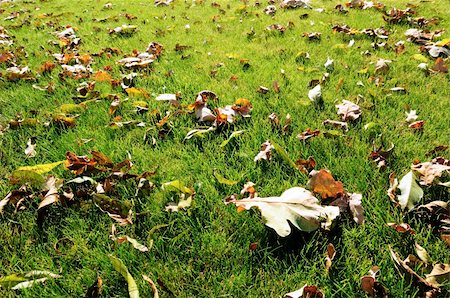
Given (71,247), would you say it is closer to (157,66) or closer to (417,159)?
(417,159)

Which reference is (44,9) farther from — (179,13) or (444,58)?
(444,58)

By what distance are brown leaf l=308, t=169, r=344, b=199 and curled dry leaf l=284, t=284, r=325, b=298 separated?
0.51 m

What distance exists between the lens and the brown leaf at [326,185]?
1.65 meters

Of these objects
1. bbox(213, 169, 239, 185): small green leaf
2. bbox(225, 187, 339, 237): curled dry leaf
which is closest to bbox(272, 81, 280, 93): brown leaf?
bbox(213, 169, 239, 185): small green leaf

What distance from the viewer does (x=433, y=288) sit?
4.09 ft

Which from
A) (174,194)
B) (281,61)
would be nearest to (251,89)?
(281,61)

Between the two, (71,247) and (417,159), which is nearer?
(71,247)

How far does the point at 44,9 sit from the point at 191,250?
851 centimetres

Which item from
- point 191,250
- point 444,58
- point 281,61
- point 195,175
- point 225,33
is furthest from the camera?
point 225,33

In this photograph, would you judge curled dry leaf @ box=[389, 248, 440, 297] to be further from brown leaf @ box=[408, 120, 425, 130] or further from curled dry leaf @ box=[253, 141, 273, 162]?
brown leaf @ box=[408, 120, 425, 130]

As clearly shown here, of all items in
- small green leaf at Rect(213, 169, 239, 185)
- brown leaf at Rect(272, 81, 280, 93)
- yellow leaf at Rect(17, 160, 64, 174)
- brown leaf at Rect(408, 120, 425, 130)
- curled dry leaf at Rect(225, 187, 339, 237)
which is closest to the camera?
curled dry leaf at Rect(225, 187, 339, 237)

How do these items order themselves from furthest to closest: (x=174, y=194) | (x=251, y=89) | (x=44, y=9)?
(x=44, y=9) → (x=251, y=89) → (x=174, y=194)

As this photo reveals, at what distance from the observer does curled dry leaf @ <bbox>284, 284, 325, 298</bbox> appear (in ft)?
4.19

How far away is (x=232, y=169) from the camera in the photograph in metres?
2.00
